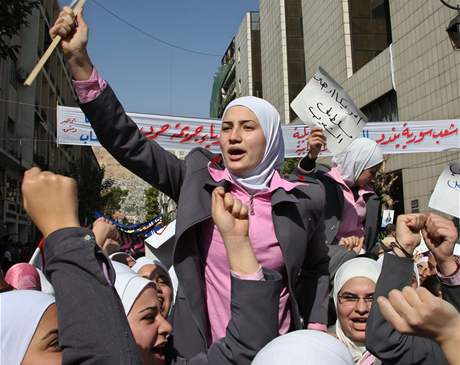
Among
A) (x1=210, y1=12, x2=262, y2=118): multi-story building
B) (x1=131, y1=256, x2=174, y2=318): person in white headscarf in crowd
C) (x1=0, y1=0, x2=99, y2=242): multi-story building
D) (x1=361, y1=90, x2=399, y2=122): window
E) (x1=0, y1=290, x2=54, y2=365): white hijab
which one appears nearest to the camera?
(x1=0, y1=290, x2=54, y2=365): white hijab

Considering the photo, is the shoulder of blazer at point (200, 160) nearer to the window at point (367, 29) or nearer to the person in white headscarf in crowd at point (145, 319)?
the person in white headscarf in crowd at point (145, 319)

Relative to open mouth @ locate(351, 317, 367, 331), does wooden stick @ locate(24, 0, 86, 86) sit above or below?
above

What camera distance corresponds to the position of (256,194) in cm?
211

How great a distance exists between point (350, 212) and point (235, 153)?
1500 mm

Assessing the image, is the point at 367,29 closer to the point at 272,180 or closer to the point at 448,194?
the point at 448,194

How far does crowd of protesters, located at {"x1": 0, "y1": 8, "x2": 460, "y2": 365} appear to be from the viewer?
1.28 metres

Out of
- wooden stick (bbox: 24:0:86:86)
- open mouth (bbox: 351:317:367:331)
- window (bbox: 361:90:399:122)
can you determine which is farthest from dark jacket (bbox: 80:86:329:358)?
window (bbox: 361:90:399:122)

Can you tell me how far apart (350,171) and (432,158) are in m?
14.6

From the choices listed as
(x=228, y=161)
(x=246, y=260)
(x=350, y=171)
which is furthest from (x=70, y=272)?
(x=350, y=171)

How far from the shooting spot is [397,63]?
1964 cm

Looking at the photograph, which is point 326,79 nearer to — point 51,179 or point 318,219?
point 318,219

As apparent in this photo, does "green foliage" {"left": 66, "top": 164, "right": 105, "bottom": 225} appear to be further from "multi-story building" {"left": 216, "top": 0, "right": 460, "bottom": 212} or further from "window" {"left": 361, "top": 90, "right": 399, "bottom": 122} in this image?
"window" {"left": 361, "top": 90, "right": 399, "bottom": 122}

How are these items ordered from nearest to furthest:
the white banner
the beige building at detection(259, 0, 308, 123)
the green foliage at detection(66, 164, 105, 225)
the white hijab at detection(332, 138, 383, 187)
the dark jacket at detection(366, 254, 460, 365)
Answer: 1. the dark jacket at detection(366, 254, 460, 365)
2. the white hijab at detection(332, 138, 383, 187)
3. the white banner
4. the green foliage at detection(66, 164, 105, 225)
5. the beige building at detection(259, 0, 308, 123)

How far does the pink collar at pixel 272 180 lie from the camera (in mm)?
2102
